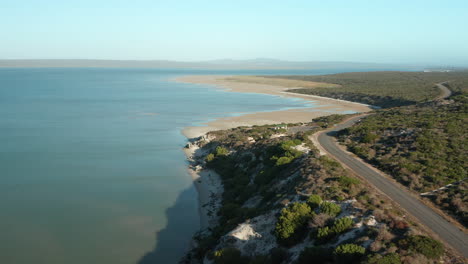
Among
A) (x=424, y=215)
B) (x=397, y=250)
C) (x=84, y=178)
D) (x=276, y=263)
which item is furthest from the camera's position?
(x=84, y=178)

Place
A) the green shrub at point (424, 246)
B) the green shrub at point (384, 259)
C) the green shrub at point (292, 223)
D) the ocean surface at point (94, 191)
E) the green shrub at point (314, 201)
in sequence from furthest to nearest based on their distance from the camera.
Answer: the ocean surface at point (94, 191) < the green shrub at point (314, 201) < the green shrub at point (292, 223) < the green shrub at point (424, 246) < the green shrub at point (384, 259)

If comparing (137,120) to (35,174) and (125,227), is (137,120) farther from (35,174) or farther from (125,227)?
(125,227)

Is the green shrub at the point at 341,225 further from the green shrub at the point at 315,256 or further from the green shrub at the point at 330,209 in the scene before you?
the green shrub at the point at 315,256

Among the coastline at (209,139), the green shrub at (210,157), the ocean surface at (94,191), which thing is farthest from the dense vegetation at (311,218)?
the green shrub at (210,157)

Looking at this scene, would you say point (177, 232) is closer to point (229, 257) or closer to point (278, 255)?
point (229, 257)

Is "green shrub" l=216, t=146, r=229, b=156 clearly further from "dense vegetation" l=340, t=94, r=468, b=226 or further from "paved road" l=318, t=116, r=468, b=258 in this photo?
"dense vegetation" l=340, t=94, r=468, b=226

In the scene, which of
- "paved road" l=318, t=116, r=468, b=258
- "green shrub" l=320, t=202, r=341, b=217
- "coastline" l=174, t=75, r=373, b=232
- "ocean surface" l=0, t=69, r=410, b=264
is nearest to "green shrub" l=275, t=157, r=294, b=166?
"paved road" l=318, t=116, r=468, b=258

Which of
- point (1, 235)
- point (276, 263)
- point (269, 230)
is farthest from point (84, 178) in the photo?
point (276, 263)
